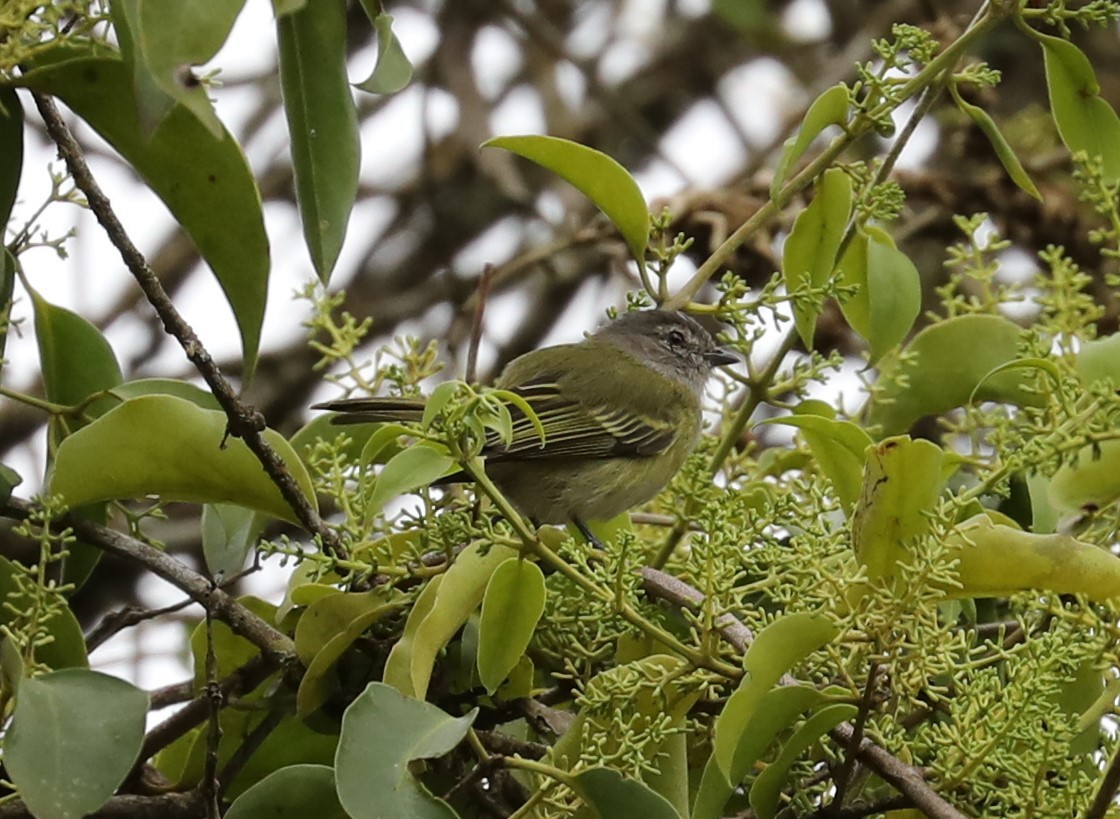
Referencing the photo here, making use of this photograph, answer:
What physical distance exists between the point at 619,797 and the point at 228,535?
2.53ft

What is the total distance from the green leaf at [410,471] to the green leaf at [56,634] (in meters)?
0.45

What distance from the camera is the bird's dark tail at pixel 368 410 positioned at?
2113 millimetres

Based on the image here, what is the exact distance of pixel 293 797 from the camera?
1553 millimetres

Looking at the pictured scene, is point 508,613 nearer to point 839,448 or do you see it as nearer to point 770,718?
point 770,718

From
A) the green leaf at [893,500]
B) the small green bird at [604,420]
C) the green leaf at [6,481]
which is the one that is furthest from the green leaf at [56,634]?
the small green bird at [604,420]

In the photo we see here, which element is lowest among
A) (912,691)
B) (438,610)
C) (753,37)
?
(912,691)

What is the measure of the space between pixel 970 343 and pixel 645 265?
0.50m

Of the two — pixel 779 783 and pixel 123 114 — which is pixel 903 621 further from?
pixel 123 114

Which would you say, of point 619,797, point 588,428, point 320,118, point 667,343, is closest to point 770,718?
point 619,797

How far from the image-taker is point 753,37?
5.50 m

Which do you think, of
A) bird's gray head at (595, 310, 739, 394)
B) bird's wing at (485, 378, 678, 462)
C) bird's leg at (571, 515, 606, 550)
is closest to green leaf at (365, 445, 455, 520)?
bird's leg at (571, 515, 606, 550)

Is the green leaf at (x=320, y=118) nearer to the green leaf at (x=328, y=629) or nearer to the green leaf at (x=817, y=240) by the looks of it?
the green leaf at (x=328, y=629)

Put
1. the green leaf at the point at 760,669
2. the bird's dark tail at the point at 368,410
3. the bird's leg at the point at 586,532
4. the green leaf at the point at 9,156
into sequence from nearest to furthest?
the green leaf at the point at 760,669 → the green leaf at the point at 9,156 → the bird's dark tail at the point at 368,410 → the bird's leg at the point at 586,532

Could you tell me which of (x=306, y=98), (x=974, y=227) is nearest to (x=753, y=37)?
(x=974, y=227)
